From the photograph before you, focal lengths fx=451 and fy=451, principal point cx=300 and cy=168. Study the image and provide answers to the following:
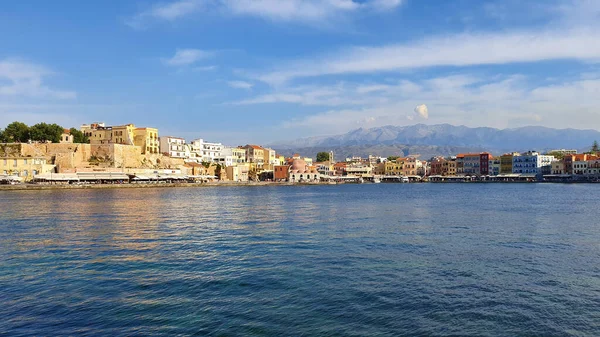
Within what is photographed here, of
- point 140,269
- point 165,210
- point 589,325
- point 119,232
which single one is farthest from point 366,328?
point 165,210

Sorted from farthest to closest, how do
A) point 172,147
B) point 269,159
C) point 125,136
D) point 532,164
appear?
point 269,159
point 532,164
point 172,147
point 125,136

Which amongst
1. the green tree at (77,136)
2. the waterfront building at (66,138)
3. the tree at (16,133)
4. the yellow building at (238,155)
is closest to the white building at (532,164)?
the yellow building at (238,155)

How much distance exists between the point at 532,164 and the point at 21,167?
110748mm

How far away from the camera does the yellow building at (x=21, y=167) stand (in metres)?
70.4

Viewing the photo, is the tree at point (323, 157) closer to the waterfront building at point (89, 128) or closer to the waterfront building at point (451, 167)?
the waterfront building at point (451, 167)

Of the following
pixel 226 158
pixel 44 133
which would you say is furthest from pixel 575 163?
pixel 44 133

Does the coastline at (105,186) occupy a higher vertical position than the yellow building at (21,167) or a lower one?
lower

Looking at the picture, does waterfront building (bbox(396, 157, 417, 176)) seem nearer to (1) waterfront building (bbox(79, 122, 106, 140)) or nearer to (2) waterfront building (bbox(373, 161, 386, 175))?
(2) waterfront building (bbox(373, 161, 386, 175))

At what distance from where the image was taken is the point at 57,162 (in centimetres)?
7325

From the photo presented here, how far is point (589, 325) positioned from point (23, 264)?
53.7 ft

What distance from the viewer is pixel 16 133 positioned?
78375mm

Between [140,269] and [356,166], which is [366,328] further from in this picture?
[356,166]

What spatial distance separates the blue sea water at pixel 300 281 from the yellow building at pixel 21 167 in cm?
5486

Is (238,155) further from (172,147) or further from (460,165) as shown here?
(460,165)
